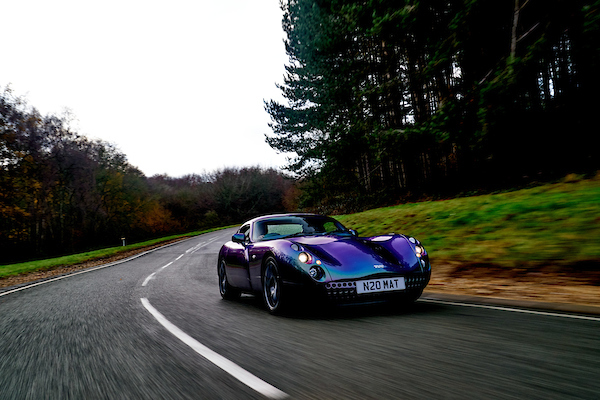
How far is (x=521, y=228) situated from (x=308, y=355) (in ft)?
23.8

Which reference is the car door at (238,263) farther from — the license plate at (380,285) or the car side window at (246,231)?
the license plate at (380,285)

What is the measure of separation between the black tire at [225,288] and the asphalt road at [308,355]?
4.06ft

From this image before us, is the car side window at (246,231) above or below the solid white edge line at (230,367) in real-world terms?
above

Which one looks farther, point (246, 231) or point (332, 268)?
point (246, 231)

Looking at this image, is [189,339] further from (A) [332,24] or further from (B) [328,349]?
(A) [332,24]

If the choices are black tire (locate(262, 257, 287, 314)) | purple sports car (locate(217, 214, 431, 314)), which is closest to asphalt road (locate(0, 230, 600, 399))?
black tire (locate(262, 257, 287, 314))

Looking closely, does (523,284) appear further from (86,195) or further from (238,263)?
(86,195)

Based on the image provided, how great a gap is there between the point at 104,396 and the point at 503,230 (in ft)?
28.8

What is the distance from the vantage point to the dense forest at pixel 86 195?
2853cm

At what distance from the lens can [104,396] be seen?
2.78m

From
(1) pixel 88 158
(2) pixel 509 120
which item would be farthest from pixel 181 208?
(2) pixel 509 120

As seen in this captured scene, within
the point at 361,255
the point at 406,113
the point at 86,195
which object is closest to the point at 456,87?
the point at 406,113

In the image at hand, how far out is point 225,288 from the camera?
7320 millimetres

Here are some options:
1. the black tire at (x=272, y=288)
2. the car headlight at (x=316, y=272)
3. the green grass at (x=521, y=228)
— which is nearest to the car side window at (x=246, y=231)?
the black tire at (x=272, y=288)
